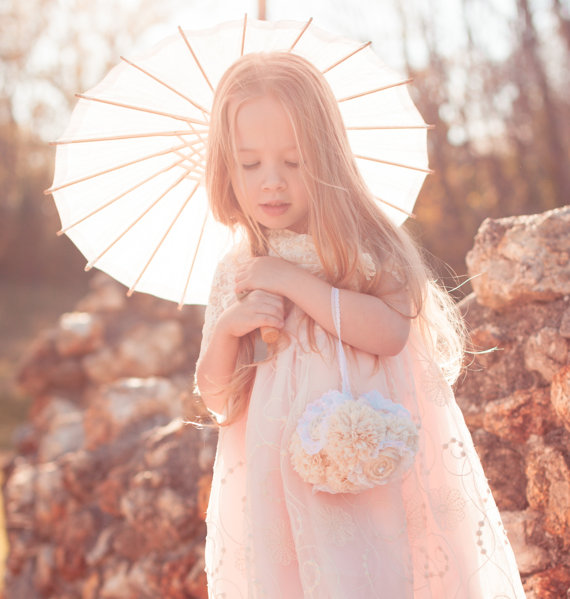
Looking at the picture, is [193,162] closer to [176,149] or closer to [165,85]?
[176,149]

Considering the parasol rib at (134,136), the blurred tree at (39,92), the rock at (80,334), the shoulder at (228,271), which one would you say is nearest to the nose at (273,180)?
the shoulder at (228,271)

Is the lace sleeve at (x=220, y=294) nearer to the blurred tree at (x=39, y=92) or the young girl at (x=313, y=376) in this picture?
the young girl at (x=313, y=376)

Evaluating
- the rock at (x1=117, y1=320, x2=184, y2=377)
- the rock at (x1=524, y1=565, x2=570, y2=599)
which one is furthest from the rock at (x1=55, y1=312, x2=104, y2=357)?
the rock at (x1=524, y1=565, x2=570, y2=599)

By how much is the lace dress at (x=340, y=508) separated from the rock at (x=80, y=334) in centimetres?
434

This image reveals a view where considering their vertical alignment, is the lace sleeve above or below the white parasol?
below

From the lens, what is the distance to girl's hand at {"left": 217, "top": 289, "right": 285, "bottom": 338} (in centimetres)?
171

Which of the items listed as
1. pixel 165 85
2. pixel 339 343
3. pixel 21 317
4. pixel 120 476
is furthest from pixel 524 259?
pixel 21 317

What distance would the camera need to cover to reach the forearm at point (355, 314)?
1.66 m

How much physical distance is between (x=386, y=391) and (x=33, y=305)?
1683 centimetres

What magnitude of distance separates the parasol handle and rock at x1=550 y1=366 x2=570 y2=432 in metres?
0.96

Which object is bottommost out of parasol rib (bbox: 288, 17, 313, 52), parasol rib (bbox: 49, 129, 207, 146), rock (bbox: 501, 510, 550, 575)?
rock (bbox: 501, 510, 550, 575)

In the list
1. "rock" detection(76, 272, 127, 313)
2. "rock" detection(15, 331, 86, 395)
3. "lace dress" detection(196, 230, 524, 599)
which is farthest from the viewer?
"rock" detection(15, 331, 86, 395)

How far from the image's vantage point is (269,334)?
1734 mm

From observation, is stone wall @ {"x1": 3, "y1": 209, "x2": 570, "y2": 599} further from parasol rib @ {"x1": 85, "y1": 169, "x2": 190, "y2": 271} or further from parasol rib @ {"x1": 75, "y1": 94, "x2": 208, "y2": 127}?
parasol rib @ {"x1": 75, "y1": 94, "x2": 208, "y2": 127}
